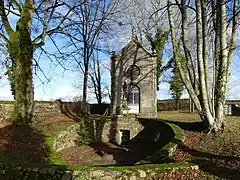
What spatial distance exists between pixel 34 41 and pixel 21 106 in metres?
3.58

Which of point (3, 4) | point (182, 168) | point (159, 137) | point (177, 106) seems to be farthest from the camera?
point (177, 106)

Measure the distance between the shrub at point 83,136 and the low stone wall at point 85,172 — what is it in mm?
11772

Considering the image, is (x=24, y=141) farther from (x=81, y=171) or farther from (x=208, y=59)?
(x=208, y=59)

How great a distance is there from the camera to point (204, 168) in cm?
804

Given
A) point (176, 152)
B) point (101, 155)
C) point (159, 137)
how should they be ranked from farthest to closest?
point (159, 137), point (101, 155), point (176, 152)

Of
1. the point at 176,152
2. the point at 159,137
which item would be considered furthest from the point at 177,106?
the point at 176,152

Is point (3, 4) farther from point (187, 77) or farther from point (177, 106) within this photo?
point (177, 106)

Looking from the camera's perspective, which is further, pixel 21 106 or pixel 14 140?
pixel 21 106

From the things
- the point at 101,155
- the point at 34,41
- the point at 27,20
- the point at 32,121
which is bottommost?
the point at 101,155

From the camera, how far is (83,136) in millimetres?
19969

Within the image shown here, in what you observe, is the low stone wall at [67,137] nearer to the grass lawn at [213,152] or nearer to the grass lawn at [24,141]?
the grass lawn at [24,141]

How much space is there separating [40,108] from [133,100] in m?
12.2

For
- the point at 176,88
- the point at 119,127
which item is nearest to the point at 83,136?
the point at 119,127

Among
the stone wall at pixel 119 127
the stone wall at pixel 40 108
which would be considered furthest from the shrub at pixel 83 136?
the stone wall at pixel 40 108
